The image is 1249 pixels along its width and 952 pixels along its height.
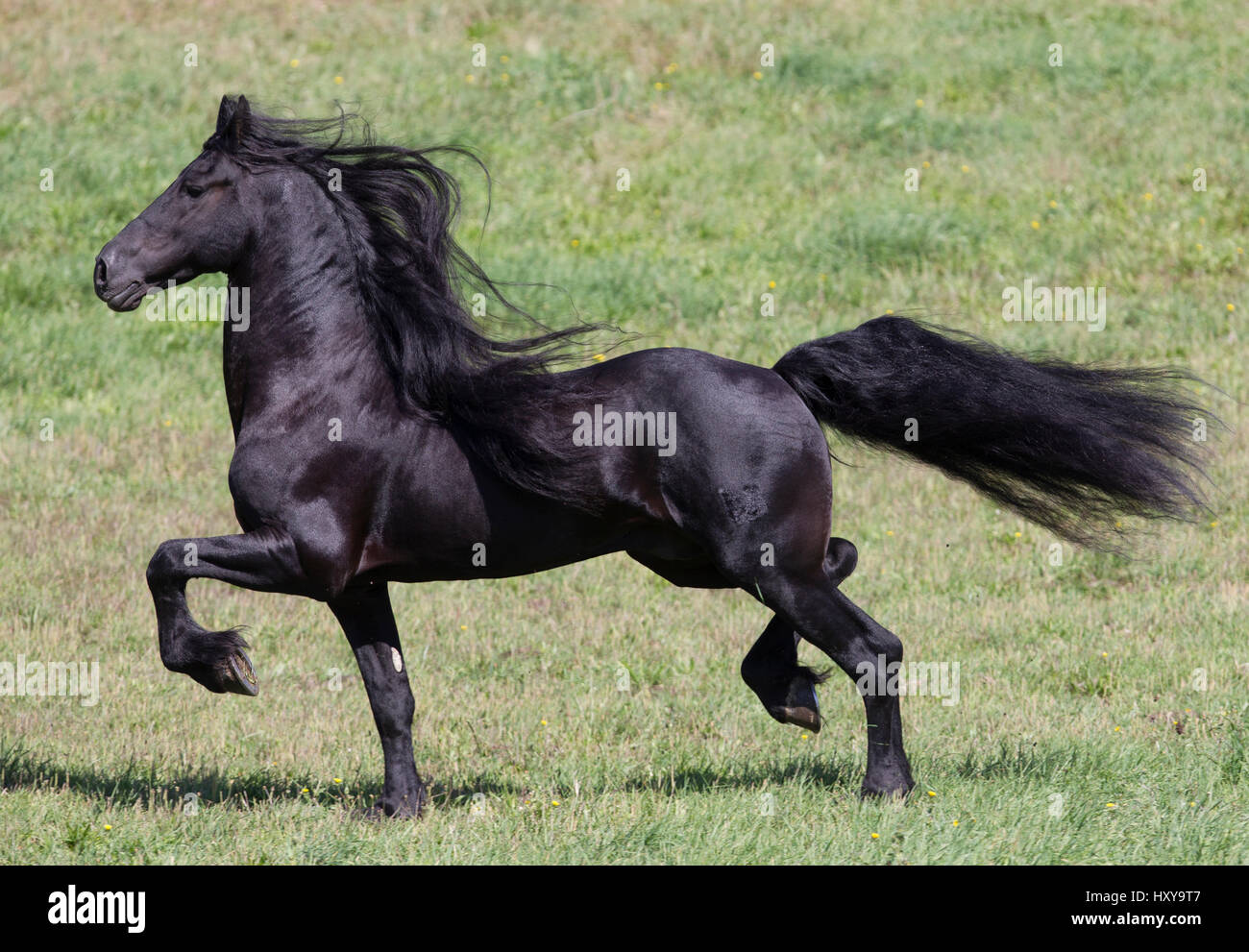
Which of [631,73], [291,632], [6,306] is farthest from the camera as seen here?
[631,73]

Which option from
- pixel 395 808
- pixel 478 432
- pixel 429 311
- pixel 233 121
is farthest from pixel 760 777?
pixel 233 121

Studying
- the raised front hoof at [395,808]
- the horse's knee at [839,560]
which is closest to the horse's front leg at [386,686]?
the raised front hoof at [395,808]

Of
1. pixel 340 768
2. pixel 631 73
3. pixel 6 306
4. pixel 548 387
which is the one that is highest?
pixel 631 73

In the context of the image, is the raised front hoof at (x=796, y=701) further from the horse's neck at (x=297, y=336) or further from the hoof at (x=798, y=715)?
the horse's neck at (x=297, y=336)

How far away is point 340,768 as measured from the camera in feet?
21.9

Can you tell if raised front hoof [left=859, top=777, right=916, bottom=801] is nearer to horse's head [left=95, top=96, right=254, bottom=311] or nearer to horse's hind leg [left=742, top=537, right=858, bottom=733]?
horse's hind leg [left=742, top=537, right=858, bottom=733]

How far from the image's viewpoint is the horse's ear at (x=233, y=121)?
18.2 ft

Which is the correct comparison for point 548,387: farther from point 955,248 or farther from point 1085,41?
point 1085,41

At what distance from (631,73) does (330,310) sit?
529 inches

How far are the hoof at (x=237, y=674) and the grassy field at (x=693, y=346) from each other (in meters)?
0.55

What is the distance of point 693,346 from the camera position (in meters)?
13.3

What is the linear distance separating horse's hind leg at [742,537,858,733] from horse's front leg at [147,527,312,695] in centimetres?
183

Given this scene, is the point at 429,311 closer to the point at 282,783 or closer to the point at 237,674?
the point at 237,674

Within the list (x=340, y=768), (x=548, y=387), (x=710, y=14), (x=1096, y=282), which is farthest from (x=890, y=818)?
(x=710, y=14)
